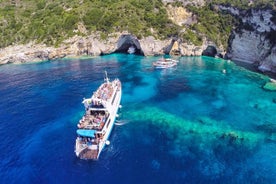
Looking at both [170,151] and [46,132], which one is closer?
[170,151]

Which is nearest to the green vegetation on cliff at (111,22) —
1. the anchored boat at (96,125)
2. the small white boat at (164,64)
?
the small white boat at (164,64)

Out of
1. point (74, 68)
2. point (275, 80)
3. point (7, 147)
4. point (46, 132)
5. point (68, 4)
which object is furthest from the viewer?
point (68, 4)

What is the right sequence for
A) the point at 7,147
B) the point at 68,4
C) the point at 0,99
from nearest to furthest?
the point at 7,147, the point at 0,99, the point at 68,4

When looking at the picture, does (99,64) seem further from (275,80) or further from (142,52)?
(275,80)

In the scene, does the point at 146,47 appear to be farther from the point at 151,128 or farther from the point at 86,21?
the point at 151,128

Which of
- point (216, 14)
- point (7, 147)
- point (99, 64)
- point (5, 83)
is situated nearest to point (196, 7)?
point (216, 14)

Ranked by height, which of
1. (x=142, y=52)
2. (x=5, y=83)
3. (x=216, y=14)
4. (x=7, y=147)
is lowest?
(x=7, y=147)

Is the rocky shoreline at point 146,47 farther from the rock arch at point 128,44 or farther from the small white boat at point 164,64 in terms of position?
the small white boat at point 164,64
